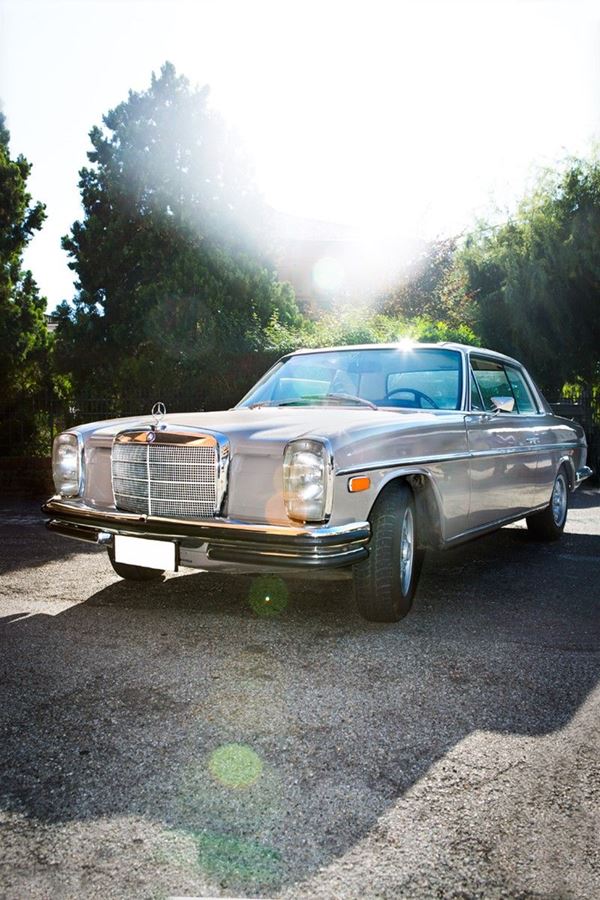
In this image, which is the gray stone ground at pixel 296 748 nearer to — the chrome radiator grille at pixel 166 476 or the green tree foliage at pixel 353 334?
the chrome radiator grille at pixel 166 476

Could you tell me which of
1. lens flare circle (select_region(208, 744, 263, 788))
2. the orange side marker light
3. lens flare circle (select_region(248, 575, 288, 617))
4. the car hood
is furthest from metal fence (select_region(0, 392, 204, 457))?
lens flare circle (select_region(208, 744, 263, 788))

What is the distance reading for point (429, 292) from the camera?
31.7 metres

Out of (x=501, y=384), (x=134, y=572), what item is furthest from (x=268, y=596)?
(x=501, y=384)

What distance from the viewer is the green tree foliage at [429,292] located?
30.6 metres

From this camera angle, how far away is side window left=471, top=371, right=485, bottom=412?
17.3 ft

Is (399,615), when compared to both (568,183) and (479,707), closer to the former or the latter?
(479,707)

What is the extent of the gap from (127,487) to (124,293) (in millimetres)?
12865

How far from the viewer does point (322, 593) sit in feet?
16.0

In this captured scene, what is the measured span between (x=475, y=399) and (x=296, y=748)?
3.24 metres

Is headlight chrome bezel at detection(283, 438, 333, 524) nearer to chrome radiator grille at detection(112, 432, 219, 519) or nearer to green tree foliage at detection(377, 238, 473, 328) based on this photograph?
chrome radiator grille at detection(112, 432, 219, 519)

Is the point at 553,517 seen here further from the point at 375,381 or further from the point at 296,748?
the point at 296,748

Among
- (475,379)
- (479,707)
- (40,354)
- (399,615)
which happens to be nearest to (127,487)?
(399,615)

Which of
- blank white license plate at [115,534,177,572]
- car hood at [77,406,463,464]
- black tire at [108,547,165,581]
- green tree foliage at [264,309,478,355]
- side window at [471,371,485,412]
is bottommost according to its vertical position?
black tire at [108,547,165,581]

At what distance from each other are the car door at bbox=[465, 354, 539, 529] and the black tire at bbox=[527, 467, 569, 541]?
754mm
